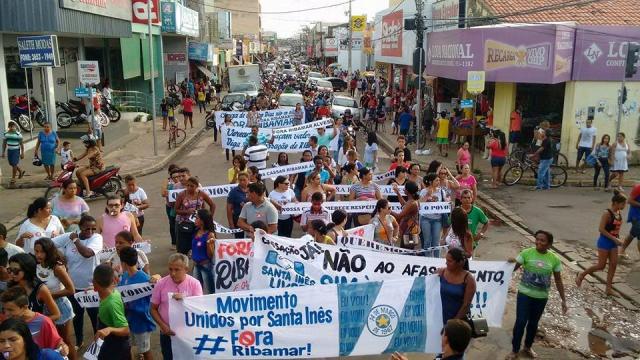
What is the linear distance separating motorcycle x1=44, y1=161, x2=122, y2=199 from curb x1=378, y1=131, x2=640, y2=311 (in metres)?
8.85

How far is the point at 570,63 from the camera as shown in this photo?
1830 cm

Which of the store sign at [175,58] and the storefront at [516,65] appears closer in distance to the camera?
the storefront at [516,65]

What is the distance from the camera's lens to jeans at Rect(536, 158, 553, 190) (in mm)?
15920

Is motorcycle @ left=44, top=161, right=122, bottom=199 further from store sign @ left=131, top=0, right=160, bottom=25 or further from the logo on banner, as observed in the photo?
store sign @ left=131, top=0, right=160, bottom=25

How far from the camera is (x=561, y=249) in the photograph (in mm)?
11305

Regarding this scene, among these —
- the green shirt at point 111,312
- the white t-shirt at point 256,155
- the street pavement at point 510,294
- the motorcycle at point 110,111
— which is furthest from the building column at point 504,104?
the green shirt at point 111,312

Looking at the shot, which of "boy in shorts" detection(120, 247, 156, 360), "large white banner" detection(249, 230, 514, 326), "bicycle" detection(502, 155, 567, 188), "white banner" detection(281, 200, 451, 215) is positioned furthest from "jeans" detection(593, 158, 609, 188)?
"boy in shorts" detection(120, 247, 156, 360)

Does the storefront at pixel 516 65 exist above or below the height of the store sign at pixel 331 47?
below

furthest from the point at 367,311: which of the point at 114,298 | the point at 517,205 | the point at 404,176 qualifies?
the point at 517,205

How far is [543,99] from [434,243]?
43.4ft

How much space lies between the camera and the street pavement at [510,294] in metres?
7.34

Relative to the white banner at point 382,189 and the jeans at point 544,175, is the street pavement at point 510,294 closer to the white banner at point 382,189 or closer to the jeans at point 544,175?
the jeans at point 544,175

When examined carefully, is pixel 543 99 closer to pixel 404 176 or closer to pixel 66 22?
pixel 404 176

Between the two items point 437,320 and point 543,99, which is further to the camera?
point 543,99
